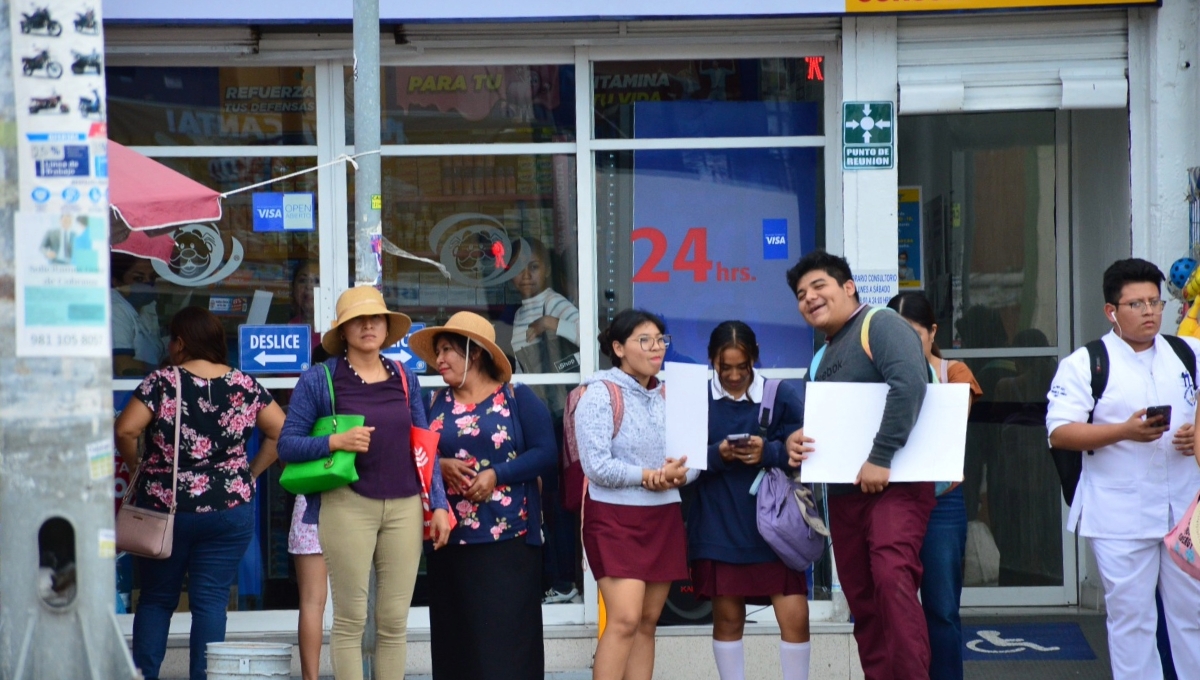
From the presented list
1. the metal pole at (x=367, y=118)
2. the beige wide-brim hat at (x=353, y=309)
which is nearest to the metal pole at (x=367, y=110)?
the metal pole at (x=367, y=118)

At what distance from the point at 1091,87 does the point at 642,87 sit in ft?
7.89

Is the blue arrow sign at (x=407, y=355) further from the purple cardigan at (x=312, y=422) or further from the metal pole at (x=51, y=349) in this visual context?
the metal pole at (x=51, y=349)

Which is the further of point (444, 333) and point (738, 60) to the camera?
point (738, 60)

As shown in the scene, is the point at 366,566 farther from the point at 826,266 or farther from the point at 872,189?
the point at 872,189

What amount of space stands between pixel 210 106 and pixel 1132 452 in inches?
205

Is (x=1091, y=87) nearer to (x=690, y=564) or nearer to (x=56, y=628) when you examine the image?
(x=690, y=564)

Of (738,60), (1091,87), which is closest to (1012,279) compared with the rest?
(1091,87)

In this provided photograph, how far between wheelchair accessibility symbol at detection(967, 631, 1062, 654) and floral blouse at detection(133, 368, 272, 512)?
4.14 m

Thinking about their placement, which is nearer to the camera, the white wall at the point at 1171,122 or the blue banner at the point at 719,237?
the white wall at the point at 1171,122

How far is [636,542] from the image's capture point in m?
6.07

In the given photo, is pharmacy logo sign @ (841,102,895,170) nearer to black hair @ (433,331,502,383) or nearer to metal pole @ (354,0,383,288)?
black hair @ (433,331,502,383)

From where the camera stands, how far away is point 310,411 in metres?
5.87

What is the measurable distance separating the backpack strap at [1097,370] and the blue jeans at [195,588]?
3902 millimetres

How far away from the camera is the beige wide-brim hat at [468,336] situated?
241 inches
